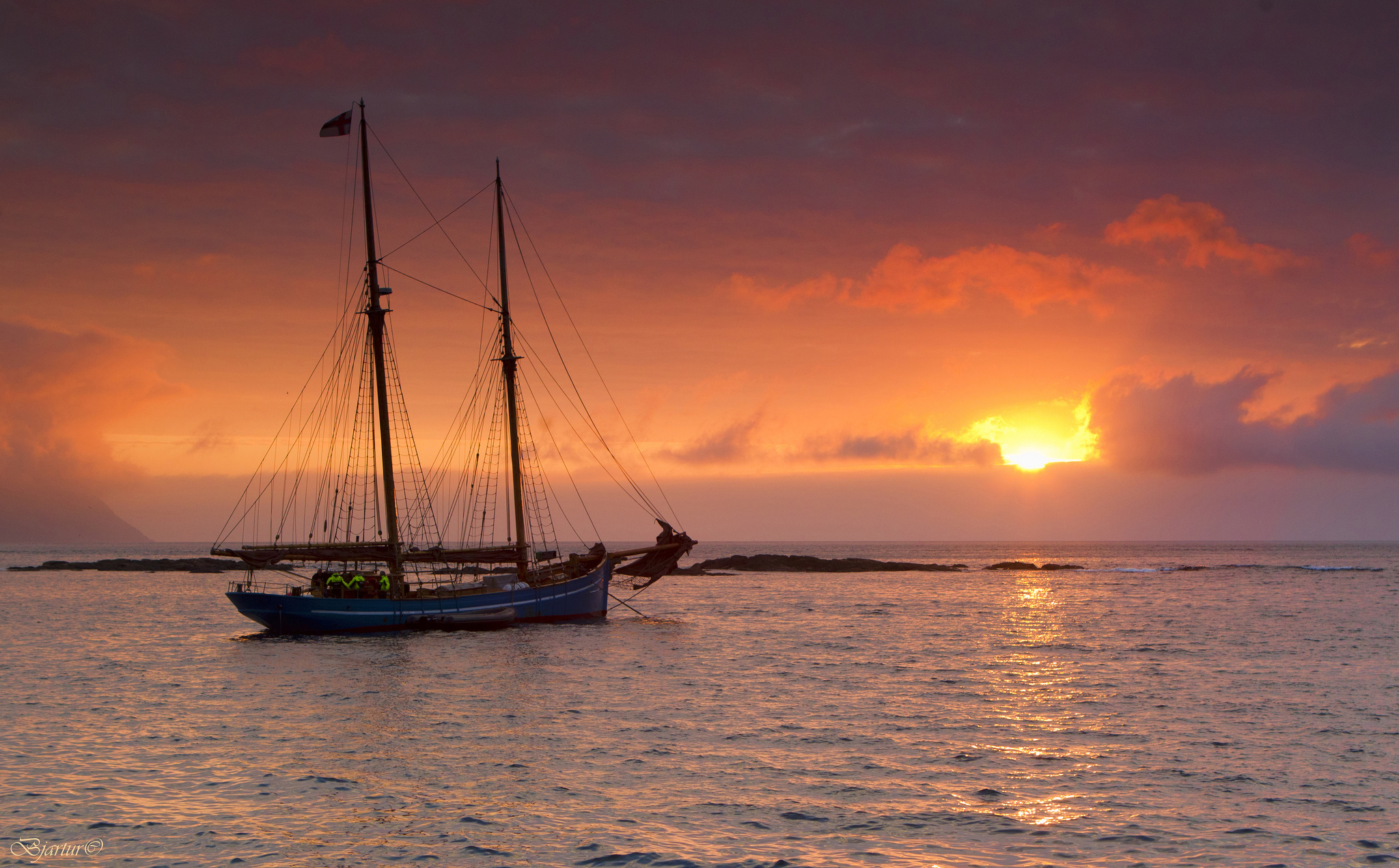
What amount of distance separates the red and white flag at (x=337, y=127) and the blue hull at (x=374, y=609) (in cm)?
2302

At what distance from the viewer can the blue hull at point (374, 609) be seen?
42750 mm

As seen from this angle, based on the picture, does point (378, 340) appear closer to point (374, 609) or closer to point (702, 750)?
point (374, 609)

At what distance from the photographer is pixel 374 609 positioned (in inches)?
1741

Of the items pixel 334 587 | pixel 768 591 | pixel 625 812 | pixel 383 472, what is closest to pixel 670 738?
pixel 625 812

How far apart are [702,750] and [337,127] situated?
40392 mm

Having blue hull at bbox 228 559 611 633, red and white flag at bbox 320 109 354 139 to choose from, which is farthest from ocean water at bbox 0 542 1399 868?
red and white flag at bbox 320 109 354 139

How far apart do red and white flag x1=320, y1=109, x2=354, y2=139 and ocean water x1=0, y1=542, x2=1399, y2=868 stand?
A: 82.1 feet

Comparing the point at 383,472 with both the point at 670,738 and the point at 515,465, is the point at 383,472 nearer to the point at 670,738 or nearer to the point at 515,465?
the point at 515,465

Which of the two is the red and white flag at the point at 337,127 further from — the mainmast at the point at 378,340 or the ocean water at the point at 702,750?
the ocean water at the point at 702,750

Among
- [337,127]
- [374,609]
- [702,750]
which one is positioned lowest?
[702,750]

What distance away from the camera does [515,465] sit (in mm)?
54062

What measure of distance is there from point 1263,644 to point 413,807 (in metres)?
40.3

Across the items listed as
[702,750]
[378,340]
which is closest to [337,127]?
[378,340]

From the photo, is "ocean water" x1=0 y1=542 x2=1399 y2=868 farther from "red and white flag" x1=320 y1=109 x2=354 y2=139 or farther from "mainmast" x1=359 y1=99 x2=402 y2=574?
"red and white flag" x1=320 y1=109 x2=354 y2=139
